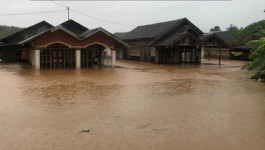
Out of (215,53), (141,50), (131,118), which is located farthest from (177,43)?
(131,118)

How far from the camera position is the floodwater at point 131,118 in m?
6.63

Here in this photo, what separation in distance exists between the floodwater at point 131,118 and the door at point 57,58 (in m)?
12.8

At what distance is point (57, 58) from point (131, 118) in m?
19.9

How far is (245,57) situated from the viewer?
43.1 m

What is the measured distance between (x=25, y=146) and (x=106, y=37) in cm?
2049

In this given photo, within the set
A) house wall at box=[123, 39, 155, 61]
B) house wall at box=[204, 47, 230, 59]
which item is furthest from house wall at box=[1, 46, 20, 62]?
house wall at box=[204, 47, 230, 59]

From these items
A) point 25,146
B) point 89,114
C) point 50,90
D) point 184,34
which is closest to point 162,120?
point 89,114

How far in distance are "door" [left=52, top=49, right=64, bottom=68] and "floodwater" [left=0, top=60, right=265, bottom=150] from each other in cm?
1279

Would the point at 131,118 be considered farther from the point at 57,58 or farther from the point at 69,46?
the point at 57,58

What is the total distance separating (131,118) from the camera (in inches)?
342

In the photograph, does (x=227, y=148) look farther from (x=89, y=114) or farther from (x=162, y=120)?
(x=89, y=114)

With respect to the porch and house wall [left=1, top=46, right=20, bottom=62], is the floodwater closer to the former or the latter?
the porch

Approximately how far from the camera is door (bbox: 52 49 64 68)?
88.3 ft

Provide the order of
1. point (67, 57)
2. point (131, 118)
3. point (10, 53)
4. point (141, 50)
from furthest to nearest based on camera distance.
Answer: point (141, 50) → point (10, 53) → point (67, 57) → point (131, 118)
